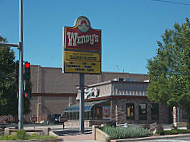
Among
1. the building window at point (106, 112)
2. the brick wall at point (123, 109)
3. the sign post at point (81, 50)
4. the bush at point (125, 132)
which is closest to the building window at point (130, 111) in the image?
the brick wall at point (123, 109)

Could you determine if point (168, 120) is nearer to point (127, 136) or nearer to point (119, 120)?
point (119, 120)

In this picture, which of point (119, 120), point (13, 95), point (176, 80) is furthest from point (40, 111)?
point (176, 80)

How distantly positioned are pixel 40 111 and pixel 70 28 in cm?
3724

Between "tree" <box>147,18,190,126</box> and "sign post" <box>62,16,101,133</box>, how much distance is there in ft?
16.5

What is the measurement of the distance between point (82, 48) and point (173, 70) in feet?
26.6

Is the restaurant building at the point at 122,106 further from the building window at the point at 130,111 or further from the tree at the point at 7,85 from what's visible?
the tree at the point at 7,85

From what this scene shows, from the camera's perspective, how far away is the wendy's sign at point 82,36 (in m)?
30.9

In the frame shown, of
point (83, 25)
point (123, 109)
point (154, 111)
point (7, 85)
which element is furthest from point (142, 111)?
point (7, 85)

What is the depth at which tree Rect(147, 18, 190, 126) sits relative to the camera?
88.6ft

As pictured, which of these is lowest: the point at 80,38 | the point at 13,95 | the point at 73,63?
the point at 13,95

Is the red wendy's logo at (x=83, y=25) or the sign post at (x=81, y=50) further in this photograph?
the red wendy's logo at (x=83, y=25)

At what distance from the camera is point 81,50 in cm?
3127

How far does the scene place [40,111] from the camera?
6569 cm

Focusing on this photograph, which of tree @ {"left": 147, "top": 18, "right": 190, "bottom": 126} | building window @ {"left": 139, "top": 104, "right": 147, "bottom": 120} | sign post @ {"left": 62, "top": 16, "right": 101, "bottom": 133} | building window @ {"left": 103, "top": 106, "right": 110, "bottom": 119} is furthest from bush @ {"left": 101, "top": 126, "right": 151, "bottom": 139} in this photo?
building window @ {"left": 139, "top": 104, "right": 147, "bottom": 120}
